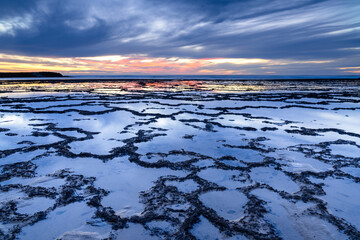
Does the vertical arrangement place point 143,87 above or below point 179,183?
above

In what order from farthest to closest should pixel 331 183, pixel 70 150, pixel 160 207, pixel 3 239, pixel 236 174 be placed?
pixel 70 150 → pixel 236 174 → pixel 331 183 → pixel 160 207 → pixel 3 239

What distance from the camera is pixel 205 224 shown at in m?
1.76

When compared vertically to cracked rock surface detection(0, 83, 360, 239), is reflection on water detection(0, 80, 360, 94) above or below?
above

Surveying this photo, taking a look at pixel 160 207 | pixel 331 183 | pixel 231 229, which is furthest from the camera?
pixel 331 183

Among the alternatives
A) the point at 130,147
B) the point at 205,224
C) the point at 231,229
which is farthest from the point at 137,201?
the point at 130,147

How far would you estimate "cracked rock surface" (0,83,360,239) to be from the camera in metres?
1.72

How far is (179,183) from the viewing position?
243 cm

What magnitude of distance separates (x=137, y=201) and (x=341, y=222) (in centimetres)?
187

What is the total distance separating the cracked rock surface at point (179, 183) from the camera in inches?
67.9

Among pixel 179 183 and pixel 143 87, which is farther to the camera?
pixel 143 87

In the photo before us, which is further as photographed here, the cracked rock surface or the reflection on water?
the reflection on water

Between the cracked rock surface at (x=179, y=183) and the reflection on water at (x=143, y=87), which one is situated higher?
the reflection on water at (x=143, y=87)

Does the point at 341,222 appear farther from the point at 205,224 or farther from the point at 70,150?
the point at 70,150

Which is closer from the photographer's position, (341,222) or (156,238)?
(156,238)
